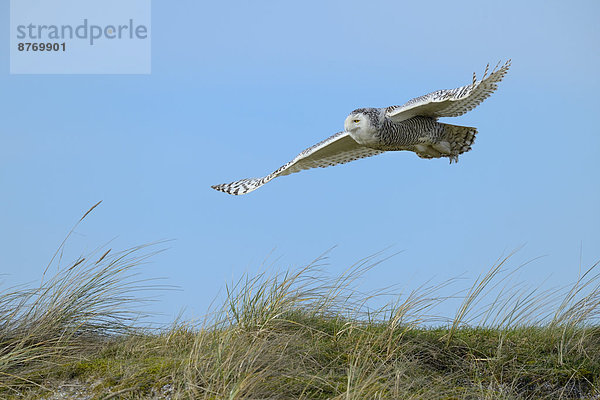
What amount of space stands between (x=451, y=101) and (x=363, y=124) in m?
1.04

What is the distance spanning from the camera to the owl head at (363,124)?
7.23 metres

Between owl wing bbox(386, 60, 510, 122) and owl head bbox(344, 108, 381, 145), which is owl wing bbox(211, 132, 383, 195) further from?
owl wing bbox(386, 60, 510, 122)

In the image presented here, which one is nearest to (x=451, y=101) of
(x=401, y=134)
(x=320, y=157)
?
(x=401, y=134)

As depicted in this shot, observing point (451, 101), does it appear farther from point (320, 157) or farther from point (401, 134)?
point (320, 157)

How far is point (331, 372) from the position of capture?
169 inches

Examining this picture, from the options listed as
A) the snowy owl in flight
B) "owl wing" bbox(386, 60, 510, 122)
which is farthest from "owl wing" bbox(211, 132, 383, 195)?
"owl wing" bbox(386, 60, 510, 122)

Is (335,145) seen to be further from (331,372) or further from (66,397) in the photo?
(66,397)

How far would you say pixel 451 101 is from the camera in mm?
6973

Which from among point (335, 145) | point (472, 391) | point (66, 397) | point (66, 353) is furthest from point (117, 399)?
point (335, 145)

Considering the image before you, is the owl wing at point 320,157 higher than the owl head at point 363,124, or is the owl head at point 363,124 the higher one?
the owl head at point 363,124

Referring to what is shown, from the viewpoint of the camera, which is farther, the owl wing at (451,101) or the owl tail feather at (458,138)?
the owl tail feather at (458,138)

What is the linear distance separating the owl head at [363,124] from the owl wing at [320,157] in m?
0.13

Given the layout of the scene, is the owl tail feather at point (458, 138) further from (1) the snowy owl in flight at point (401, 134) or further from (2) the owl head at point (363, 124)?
(2) the owl head at point (363, 124)

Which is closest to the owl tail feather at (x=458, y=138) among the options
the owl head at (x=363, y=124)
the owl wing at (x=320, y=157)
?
the owl wing at (x=320, y=157)
